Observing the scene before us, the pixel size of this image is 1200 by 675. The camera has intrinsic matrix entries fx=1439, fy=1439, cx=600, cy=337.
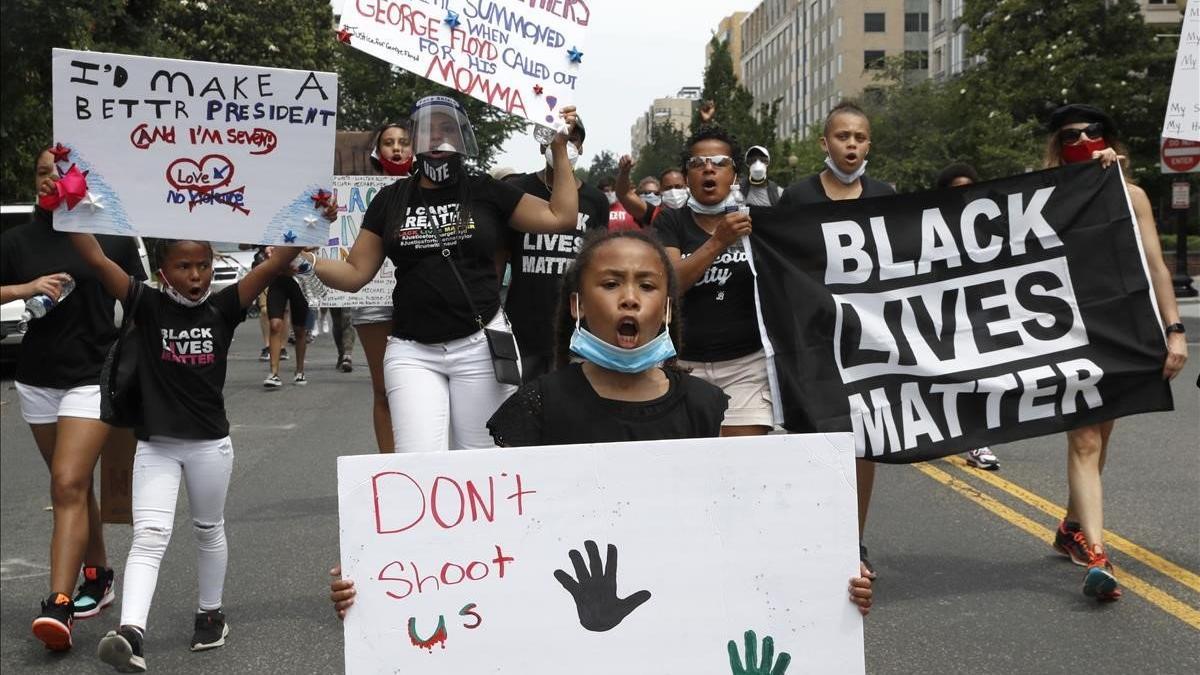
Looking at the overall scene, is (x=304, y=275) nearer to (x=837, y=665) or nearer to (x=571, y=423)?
(x=571, y=423)

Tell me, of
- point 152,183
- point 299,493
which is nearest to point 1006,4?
point 299,493

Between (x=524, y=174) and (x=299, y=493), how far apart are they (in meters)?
3.11

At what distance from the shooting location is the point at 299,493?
8891 mm

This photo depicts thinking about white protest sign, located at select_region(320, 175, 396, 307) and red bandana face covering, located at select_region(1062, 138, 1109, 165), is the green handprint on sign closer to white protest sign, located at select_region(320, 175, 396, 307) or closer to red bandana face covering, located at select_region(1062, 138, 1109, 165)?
red bandana face covering, located at select_region(1062, 138, 1109, 165)

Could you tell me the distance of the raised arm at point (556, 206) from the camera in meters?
5.35

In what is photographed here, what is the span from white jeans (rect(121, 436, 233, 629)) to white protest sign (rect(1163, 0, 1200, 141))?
185 inches

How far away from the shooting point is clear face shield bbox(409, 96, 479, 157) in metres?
5.38

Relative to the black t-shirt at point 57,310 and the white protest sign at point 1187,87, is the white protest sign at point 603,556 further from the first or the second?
the white protest sign at point 1187,87

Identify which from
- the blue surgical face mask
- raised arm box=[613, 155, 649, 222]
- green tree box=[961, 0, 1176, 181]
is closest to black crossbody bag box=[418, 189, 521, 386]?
the blue surgical face mask

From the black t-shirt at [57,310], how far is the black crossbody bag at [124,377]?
0.52m

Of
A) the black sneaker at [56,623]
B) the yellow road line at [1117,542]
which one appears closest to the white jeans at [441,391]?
the black sneaker at [56,623]

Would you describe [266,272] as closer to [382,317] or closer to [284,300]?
[382,317]

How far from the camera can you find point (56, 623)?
5.30 meters

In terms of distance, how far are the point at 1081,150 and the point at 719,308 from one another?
1.91 metres
